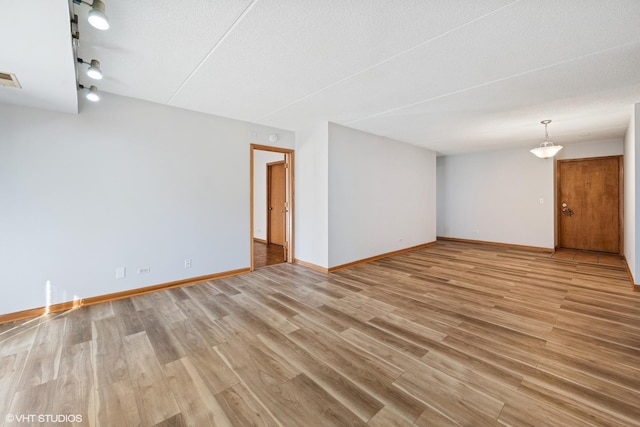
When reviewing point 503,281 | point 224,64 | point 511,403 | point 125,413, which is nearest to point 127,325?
point 125,413

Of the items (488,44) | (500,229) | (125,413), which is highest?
(488,44)

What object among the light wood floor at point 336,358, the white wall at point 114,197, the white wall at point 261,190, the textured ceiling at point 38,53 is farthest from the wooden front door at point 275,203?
the textured ceiling at point 38,53

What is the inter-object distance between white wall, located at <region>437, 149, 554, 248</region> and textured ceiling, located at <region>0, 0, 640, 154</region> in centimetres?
252

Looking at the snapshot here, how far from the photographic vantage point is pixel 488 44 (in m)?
2.19

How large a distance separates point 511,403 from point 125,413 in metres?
2.41

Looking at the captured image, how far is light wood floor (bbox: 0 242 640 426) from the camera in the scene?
5.28ft

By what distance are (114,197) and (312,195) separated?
293 centimetres

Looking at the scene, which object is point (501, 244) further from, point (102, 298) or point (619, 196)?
point (102, 298)

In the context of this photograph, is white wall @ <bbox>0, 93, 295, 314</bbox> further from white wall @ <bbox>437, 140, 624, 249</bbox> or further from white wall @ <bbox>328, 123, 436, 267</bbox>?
white wall @ <bbox>437, 140, 624, 249</bbox>

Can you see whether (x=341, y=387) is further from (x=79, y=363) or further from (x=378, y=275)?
(x=378, y=275)

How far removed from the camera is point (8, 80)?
2264 millimetres

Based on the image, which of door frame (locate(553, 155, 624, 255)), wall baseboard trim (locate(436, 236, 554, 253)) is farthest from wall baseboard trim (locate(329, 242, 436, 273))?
door frame (locate(553, 155, 624, 255))

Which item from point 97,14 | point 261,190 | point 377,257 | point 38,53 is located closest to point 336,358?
point 97,14

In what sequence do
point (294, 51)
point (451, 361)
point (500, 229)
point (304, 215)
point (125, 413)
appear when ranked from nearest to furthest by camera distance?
1. point (125, 413)
2. point (451, 361)
3. point (294, 51)
4. point (304, 215)
5. point (500, 229)
